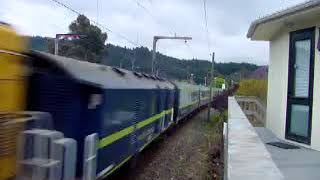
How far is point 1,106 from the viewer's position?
506cm

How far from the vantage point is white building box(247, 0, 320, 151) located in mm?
11250

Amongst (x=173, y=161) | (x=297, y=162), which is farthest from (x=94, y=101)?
(x=173, y=161)

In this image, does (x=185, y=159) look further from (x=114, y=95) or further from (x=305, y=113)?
(x=114, y=95)

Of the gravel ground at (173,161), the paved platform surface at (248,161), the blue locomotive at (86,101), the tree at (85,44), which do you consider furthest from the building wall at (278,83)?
the tree at (85,44)

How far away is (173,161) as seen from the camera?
15305 millimetres

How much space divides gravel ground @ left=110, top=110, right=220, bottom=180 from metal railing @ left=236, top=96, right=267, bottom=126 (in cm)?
214

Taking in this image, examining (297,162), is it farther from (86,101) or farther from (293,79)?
(86,101)

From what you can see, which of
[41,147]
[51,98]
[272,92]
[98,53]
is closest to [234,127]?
[51,98]

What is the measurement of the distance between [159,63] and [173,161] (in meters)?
31.0

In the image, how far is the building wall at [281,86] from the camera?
1118 cm

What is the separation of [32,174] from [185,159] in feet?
37.1

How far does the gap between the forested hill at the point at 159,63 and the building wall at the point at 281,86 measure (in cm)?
566

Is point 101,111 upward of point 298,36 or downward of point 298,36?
downward

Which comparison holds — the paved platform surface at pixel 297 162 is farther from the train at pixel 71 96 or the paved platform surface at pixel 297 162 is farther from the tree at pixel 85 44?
the tree at pixel 85 44
